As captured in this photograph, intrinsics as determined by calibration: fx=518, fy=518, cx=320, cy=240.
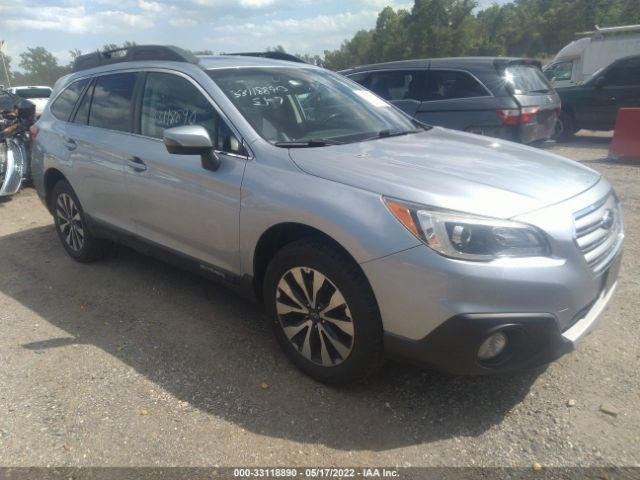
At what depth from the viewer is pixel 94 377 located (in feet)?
9.93

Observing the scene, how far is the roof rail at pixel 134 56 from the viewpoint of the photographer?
12.1 feet

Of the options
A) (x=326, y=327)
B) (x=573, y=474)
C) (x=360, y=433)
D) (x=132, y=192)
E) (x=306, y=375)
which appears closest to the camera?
(x=573, y=474)

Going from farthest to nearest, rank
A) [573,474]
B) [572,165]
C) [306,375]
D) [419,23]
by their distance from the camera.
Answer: [419,23]
[572,165]
[306,375]
[573,474]

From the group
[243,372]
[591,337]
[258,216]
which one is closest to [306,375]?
[243,372]

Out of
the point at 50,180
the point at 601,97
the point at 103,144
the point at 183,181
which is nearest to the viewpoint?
the point at 183,181

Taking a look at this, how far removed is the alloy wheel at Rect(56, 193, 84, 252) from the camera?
4.69 m

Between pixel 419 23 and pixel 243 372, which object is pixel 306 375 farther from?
pixel 419 23

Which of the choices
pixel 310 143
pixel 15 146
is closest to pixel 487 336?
pixel 310 143

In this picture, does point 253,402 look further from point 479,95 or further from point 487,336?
point 479,95

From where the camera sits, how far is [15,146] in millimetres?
7855

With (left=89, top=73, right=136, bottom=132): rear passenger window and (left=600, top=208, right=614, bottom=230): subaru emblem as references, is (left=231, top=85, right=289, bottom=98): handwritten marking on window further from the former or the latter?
(left=600, top=208, right=614, bottom=230): subaru emblem

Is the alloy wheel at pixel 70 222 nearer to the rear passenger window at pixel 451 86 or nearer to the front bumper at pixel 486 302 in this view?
the front bumper at pixel 486 302

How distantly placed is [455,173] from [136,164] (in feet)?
7.50

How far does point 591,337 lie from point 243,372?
7.10 feet
